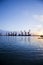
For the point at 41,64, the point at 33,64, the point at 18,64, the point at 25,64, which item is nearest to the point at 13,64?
the point at 18,64

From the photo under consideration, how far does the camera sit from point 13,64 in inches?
183

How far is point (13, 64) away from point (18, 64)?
237 millimetres

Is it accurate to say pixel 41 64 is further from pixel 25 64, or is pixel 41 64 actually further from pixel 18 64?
pixel 18 64

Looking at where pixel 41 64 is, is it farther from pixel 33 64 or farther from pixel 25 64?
pixel 25 64

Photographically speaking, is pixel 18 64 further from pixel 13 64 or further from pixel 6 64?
pixel 6 64

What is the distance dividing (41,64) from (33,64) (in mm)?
383

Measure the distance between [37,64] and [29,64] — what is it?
0.38m

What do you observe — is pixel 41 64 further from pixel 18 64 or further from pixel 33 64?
pixel 18 64

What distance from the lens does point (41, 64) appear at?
4711 mm

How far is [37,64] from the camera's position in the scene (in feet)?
15.5

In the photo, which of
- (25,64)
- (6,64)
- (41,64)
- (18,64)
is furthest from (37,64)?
(6,64)

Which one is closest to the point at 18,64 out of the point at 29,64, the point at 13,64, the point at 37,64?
the point at 13,64

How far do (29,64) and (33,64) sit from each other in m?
0.19

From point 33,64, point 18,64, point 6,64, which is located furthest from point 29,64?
point 6,64
